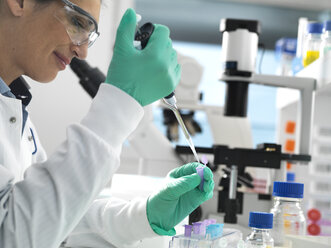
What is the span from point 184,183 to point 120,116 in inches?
7.9

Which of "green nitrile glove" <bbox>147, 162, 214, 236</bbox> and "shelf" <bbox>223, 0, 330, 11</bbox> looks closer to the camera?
"green nitrile glove" <bbox>147, 162, 214, 236</bbox>

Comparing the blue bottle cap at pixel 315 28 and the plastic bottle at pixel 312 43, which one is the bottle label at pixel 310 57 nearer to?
the plastic bottle at pixel 312 43

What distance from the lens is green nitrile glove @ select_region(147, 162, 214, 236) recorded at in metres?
0.98

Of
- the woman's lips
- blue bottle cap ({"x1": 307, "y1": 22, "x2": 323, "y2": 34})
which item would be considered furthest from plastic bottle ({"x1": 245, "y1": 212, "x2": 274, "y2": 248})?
blue bottle cap ({"x1": 307, "y1": 22, "x2": 323, "y2": 34})

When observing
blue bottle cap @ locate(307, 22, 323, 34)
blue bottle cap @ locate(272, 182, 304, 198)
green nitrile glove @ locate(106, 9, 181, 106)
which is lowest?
blue bottle cap @ locate(272, 182, 304, 198)

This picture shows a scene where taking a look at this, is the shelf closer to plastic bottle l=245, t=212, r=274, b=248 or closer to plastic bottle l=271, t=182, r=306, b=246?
plastic bottle l=271, t=182, r=306, b=246

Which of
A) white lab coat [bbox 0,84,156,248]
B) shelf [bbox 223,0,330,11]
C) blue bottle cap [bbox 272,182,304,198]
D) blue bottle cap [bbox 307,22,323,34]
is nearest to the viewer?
white lab coat [bbox 0,84,156,248]

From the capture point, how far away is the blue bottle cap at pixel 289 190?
1.23 m

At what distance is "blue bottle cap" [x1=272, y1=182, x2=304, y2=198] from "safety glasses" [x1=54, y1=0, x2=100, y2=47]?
2.07ft

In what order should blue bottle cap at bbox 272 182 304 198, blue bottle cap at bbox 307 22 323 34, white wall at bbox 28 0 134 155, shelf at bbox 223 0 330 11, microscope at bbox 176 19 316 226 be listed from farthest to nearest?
shelf at bbox 223 0 330 11
white wall at bbox 28 0 134 155
blue bottle cap at bbox 307 22 323 34
microscope at bbox 176 19 316 226
blue bottle cap at bbox 272 182 304 198

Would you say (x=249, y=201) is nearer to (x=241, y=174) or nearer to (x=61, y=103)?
(x=241, y=174)

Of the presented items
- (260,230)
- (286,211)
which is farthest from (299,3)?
(260,230)

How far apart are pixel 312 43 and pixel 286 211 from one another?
87 cm

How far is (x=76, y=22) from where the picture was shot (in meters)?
1.07
